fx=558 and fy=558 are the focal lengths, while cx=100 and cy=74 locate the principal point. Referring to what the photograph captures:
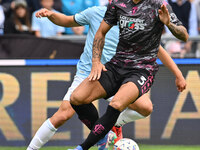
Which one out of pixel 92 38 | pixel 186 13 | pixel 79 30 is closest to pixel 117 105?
pixel 92 38

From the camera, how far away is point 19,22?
30.4ft

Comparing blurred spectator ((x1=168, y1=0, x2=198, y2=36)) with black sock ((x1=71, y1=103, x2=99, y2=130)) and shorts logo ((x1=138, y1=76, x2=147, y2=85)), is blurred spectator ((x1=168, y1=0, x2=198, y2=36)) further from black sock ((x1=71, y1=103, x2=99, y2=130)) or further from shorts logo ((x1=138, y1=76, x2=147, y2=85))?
shorts logo ((x1=138, y1=76, x2=147, y2=85))

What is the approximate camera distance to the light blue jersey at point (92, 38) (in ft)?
20.2

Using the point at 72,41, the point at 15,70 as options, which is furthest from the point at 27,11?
the point at 15,70

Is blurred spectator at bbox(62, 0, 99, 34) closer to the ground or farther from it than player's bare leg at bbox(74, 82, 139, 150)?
farther from it

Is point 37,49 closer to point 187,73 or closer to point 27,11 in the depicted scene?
point 27,11

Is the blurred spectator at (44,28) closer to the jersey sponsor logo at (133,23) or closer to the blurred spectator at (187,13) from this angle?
the blurred spectator at (187,13)

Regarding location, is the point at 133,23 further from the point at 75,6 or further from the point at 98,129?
the point at 75,6

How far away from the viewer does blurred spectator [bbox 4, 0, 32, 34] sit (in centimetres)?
922

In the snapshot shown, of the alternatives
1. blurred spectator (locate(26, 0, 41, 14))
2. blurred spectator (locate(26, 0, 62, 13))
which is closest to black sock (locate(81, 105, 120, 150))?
blurred spectator (locate(26, 0, 62, 13))

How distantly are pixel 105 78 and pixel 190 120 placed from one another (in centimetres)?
215

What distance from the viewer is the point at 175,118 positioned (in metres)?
7.32

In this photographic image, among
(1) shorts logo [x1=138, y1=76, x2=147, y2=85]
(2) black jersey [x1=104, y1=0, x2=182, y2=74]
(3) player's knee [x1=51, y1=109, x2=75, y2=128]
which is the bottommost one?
(3) player's knee [x1=51, y1=109, x2=75, y2=128]

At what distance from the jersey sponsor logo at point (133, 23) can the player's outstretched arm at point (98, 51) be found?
0.19 meters
